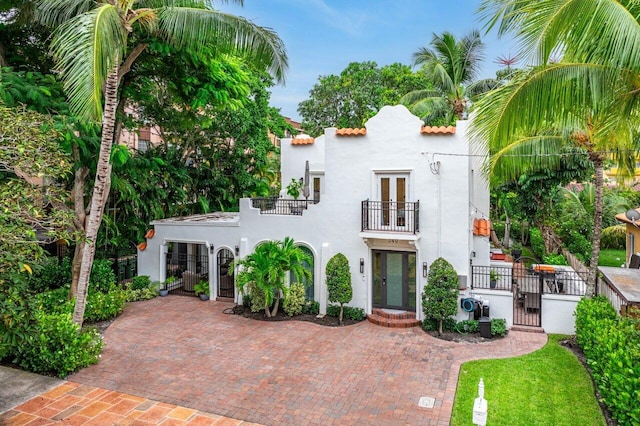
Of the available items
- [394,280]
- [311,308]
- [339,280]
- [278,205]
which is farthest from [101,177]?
[394,280]

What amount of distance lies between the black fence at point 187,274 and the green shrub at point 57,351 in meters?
7.51

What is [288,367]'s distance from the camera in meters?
11.0

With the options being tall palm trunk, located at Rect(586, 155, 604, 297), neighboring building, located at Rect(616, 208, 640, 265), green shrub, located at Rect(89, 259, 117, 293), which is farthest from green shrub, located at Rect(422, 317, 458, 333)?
neighboring building, located at Rect(616, 208, 640, 265)

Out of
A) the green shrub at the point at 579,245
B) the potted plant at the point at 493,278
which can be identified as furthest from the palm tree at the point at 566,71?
the green shrub at the point at 579,245

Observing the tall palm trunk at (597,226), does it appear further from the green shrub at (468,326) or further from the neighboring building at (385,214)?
the neighboring building at (385,214)

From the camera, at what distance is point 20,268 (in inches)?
276

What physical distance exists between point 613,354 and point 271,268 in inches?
372

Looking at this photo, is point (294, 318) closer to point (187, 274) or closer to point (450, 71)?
point (187, 274)

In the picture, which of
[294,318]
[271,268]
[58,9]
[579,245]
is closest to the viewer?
[58,9]

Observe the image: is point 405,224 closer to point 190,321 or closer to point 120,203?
point 190,321

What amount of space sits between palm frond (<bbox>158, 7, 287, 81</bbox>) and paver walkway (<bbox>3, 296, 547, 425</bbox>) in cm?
814

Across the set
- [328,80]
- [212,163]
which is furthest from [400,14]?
[212,163]

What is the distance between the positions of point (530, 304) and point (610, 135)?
22.7 ft

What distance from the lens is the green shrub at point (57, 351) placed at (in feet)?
33.8
